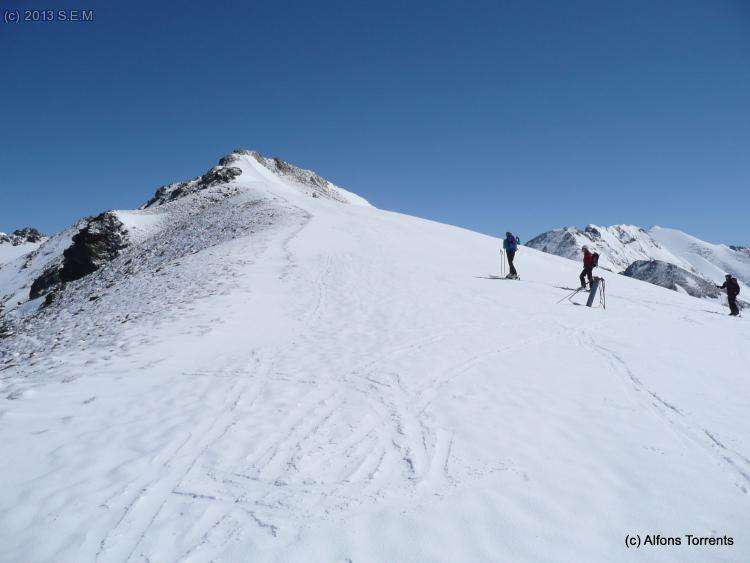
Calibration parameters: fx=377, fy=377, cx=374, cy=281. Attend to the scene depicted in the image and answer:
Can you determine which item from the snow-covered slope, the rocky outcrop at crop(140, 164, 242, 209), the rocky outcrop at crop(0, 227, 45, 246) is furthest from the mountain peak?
the rocky outcrop at crop(0, 227, 45, 246)

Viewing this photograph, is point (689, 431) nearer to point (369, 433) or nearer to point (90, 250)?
point (369, 433)

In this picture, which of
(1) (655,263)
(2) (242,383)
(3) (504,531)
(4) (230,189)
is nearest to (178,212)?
(4) (230,189)

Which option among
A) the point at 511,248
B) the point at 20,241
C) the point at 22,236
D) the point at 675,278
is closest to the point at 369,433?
the point at 511,248

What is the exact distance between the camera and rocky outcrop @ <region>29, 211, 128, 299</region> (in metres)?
34.1

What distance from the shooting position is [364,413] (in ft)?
24.2

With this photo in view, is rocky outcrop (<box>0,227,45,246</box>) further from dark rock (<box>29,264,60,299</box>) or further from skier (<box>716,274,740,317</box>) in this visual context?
skier (<box>716,274,740,317</box>)

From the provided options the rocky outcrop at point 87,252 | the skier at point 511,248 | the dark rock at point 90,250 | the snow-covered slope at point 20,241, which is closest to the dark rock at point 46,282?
the rocky outcrop at point 87,252

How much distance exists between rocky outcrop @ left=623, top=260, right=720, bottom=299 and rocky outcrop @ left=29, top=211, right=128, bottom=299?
188 ft

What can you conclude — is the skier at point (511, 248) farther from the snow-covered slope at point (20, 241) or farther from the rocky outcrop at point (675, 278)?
Result: the snow-covered slope at point (20, 241)

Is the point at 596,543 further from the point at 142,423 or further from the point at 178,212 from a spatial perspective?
the point at 178,212

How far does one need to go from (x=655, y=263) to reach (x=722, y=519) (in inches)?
2610

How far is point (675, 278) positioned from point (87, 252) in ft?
A: 223

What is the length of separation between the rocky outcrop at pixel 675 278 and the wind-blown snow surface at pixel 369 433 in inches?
1275

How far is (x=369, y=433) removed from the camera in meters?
6.68
